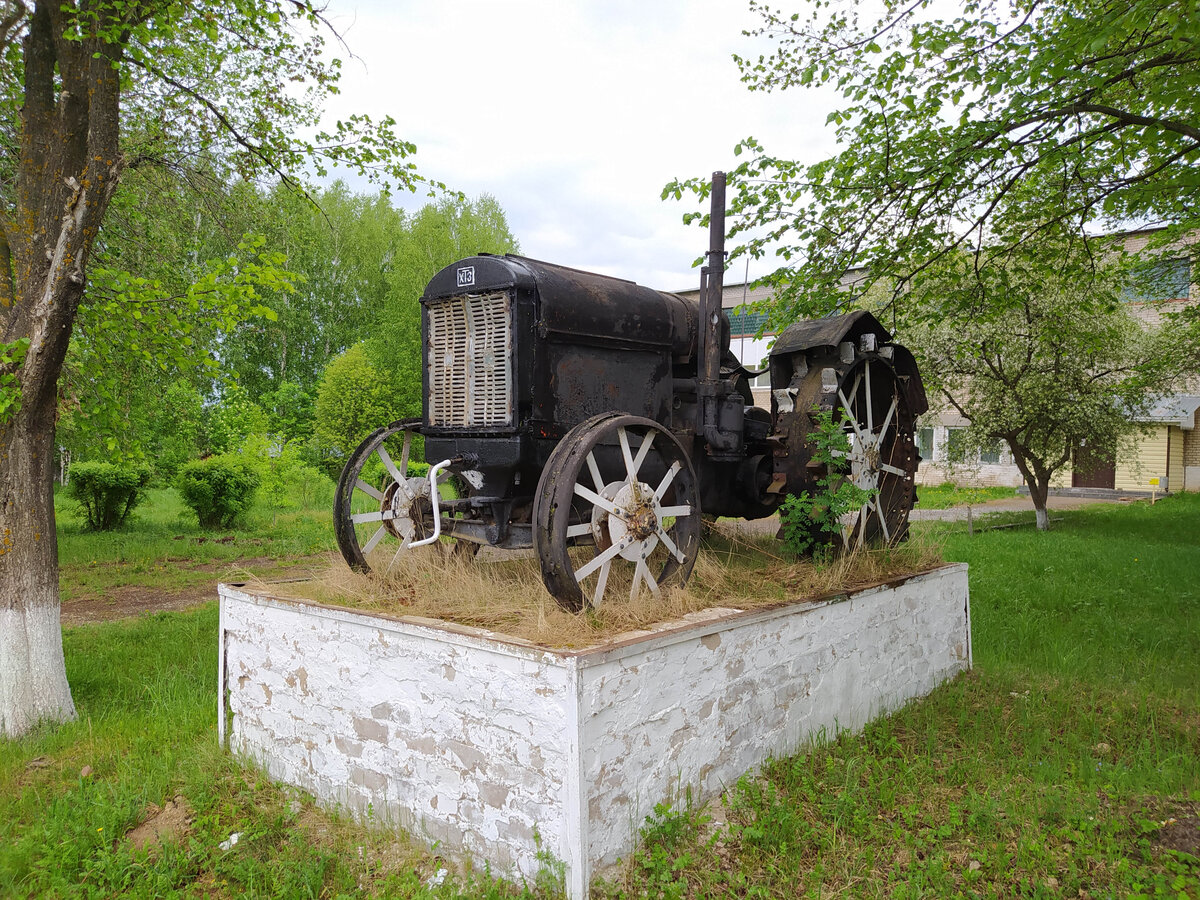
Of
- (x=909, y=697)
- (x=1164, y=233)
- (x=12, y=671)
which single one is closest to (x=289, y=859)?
(x=12, y=671)

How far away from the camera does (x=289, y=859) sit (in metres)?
3.48

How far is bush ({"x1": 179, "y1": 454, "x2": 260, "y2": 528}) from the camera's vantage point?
42.1ft

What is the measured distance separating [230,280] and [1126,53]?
21.2 feet

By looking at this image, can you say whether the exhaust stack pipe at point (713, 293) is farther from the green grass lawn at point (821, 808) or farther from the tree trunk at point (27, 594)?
the tree trunk at point (27, 594)

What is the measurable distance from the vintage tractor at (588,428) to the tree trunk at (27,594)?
2093 mm

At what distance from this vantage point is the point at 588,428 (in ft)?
11.9

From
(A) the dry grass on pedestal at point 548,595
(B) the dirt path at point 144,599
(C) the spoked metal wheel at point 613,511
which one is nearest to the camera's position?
(C) the spoked metal wheel at point 613,511

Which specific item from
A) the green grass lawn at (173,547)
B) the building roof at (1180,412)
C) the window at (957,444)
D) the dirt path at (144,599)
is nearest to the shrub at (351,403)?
the green grass lawn at (173,547)

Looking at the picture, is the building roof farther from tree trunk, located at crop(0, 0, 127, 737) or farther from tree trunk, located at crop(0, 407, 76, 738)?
tree trunk, located at crop(0, 407, 76, 738)

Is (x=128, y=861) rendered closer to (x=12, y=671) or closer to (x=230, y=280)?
(x=12, y=671)

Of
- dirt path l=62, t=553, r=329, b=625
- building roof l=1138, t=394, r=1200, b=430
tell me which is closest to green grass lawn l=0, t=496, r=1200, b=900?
dirt path l=62, t=553, r=329, b=625

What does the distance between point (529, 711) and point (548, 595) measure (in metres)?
0.80

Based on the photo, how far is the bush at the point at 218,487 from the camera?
12.8 metres

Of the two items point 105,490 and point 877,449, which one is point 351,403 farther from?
point 877,449
